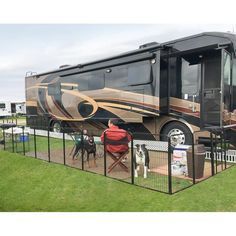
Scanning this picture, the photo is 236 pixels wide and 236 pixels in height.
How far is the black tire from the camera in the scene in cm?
745

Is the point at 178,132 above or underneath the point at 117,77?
underneath

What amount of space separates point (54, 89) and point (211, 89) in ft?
25.6

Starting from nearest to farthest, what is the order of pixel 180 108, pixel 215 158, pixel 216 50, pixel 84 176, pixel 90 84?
1. pixel 84 176
2. pixel 215 158
3. pixel 216 50
4. pixel 180 108
5. pixel 90 84

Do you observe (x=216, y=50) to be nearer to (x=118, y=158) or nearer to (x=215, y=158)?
(x=215, y=158)

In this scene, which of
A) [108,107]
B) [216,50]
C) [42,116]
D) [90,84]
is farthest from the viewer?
[42,116]

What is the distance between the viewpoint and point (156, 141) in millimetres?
7480

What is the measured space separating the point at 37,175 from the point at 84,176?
1.28 meters

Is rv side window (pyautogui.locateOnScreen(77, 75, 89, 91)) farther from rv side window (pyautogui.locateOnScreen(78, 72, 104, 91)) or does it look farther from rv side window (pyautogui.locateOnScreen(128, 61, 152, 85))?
rv side window (pyautogui.locateOnScreen(128, 61, 152, 85))

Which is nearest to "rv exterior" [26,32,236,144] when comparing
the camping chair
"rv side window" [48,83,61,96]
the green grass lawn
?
the camping chair

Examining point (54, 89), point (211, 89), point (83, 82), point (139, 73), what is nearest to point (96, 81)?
point (83, 82)

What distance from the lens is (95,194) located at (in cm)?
503

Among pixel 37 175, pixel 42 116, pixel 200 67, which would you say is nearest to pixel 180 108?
pixel 200 67

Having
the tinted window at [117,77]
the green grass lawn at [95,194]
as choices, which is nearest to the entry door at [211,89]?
the green grass lawn at [95,194]

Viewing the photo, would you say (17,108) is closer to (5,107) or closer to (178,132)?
(5,107)
